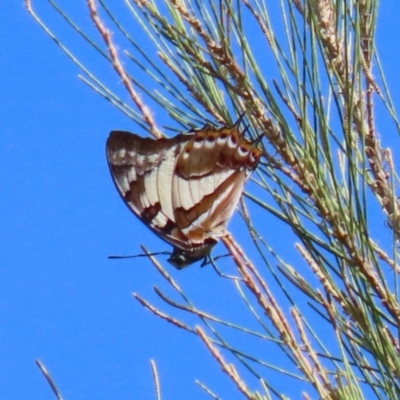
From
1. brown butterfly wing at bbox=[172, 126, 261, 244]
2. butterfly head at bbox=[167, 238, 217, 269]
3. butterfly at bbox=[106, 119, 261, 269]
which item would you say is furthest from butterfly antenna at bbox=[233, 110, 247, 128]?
butterfly head at bbox=[167, 238, 217, 269]

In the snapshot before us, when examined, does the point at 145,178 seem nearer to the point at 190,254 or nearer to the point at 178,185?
the point at 178,185

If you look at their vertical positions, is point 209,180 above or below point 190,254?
above

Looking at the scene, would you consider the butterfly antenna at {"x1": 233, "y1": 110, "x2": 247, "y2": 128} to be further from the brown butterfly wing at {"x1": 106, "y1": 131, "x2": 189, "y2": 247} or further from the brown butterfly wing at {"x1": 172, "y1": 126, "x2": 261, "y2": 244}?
the brown butterfly wing at {"x1": 106, "y1": 131, "x2": 189, "y2": 247}

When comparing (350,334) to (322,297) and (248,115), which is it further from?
(248,115)

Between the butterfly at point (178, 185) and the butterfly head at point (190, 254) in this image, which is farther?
the butterfly head at point (190, 254)

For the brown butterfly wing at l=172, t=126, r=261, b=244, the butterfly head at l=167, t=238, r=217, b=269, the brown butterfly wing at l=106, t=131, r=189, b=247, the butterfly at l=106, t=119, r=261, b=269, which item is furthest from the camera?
the brown butterfly wing at l=106, t=131, r=189, b=247

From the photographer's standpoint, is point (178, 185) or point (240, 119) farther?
point (178, 185)

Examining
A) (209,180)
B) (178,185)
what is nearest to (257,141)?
(209,180)

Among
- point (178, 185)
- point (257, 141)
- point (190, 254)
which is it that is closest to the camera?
point (257, 141)

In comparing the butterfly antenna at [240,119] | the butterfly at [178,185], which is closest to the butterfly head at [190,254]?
the butterfly at [178,185]

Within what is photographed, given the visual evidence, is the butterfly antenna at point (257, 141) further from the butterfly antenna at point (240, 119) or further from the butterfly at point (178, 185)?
the butterfly at point (178, 185)
